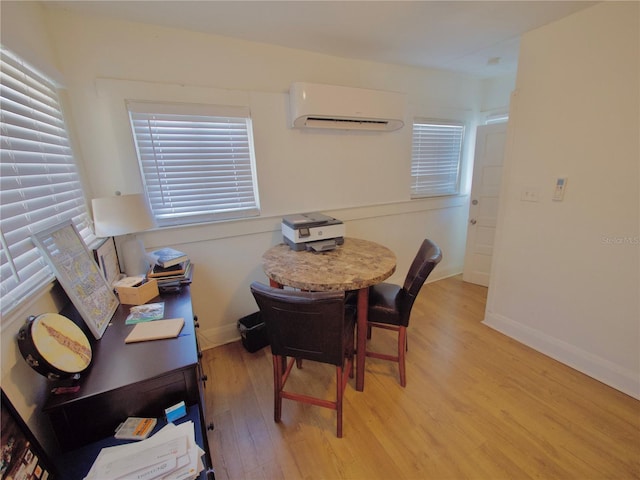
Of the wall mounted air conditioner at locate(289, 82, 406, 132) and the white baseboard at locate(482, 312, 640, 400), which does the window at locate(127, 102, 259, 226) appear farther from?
the white baseboard at locate(482, 312, 640, 400)

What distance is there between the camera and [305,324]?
129cm

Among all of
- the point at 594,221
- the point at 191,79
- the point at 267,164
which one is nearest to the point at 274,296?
the point at 267,164

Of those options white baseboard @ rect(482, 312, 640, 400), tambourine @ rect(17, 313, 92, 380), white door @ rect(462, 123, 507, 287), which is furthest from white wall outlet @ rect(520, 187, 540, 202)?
tambourine @ rect(17, 313, 92, 380)

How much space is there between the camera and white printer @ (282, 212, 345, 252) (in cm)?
195

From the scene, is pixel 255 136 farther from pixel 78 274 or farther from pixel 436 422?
pixel 436 422

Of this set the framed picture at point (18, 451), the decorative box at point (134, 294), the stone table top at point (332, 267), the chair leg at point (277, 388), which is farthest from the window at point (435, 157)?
the framed picture at point (18, 451)

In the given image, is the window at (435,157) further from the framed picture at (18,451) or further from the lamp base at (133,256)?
the framed picture at (18,451)

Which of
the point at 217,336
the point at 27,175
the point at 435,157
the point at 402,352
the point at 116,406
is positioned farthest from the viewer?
the point at 435,157

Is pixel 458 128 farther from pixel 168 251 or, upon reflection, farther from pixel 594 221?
pixel 168 251

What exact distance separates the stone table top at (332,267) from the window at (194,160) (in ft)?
1.94

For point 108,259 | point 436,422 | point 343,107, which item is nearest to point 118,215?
point 108,259

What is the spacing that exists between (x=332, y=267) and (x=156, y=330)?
0.97 m

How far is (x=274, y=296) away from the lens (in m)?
1.21

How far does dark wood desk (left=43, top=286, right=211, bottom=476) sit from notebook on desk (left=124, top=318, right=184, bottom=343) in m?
0.02
